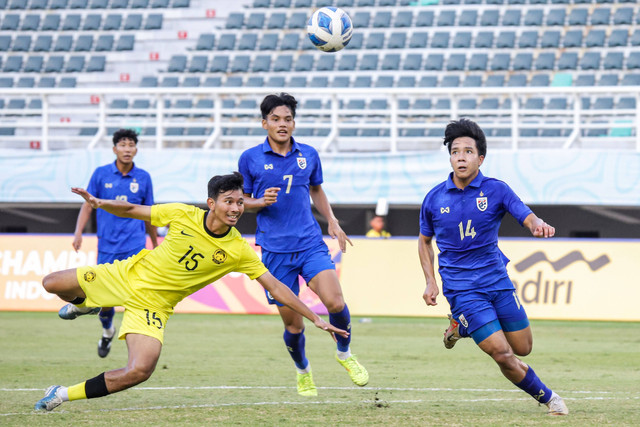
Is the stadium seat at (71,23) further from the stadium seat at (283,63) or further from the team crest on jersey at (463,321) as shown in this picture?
the team crest on jersey at (463,321)

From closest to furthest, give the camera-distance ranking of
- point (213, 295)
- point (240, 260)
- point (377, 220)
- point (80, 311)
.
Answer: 1. point (240, 260)
2. point (80, 311)
3. point (213, 295)
4. point (377, 220)

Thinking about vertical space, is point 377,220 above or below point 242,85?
below

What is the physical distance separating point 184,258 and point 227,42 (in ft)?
69.1

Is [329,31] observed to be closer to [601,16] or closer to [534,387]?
[534,387]

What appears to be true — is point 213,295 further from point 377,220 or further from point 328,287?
point 328,287

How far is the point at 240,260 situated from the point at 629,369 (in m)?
5.50

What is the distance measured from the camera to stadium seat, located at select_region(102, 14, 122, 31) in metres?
29.8

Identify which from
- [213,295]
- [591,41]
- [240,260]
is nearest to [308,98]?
[591,41]

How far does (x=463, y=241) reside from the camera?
757cm

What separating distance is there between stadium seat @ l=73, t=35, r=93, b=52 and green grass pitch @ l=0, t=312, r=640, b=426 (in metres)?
14.5

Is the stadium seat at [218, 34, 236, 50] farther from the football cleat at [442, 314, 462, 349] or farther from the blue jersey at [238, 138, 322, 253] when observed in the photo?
the football cleat at [442, 314, 462, 349]

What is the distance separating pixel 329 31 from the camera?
10.2 metres

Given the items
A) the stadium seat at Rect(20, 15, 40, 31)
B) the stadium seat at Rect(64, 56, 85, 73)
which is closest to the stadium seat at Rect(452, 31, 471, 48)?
the stadium seat at Rect(64, 56, 85, 73)

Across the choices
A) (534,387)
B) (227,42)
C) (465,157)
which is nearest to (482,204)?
(465,157)
